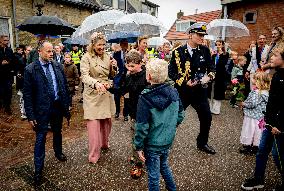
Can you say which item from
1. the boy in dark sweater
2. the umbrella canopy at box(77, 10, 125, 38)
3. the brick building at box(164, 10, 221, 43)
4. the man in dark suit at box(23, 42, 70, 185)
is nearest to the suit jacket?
the man in dark suit at box(23, 42, 70, 185)

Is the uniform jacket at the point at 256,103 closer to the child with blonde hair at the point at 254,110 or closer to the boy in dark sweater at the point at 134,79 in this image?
the child with blonde hair at the point at 254,110

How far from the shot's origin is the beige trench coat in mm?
4402

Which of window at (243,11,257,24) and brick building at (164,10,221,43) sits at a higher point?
brick building at (164,10,221,43)

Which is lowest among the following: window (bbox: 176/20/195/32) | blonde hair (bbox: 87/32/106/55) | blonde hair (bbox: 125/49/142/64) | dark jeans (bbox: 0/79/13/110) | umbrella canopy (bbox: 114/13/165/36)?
dark jeans (bbox: 0/79/13/110)

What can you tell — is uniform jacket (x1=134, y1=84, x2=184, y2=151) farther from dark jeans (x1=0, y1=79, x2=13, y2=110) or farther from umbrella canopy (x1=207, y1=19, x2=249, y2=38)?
umbrella canopy (x1=207, y1=19, x2=249, y2=38)

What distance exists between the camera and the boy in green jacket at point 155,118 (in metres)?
2.85

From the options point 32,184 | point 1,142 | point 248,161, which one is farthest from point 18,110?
point 248,161

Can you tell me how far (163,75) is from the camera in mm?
2885

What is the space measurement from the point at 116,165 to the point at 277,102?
8.57ft

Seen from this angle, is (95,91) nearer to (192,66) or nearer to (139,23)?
(192,66)

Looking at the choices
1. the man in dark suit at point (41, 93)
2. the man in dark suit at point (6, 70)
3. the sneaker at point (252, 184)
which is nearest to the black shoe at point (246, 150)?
the sneaker at point (252, 184)

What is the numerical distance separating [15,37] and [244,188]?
41.7ft

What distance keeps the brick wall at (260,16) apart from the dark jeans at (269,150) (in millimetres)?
10919

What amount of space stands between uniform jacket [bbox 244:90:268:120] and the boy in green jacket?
7.48 feet
